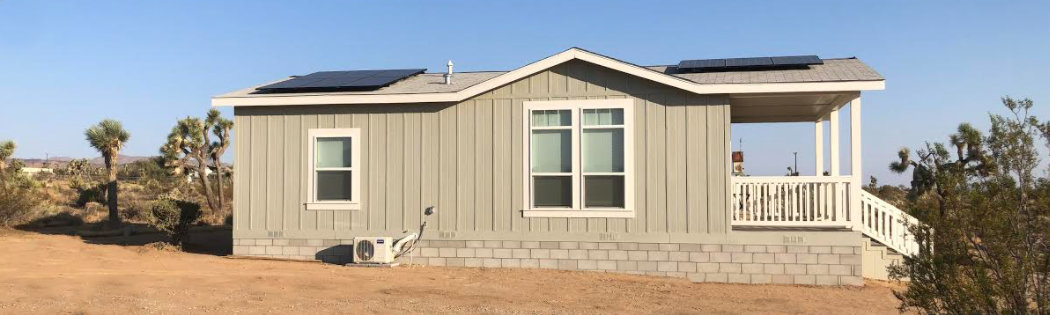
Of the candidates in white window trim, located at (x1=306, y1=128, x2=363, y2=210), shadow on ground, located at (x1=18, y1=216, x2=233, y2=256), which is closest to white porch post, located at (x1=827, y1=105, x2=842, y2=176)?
white window trim, located at (x1=306, y1=128, x2=363, y2=210)

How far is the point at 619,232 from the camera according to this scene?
11.5 m

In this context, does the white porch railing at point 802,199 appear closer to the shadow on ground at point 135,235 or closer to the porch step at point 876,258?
the porch step at point 876,258

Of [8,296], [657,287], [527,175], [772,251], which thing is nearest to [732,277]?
[772,251]

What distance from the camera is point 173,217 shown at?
13680 millimetres

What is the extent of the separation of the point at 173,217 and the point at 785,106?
10855 millimetres

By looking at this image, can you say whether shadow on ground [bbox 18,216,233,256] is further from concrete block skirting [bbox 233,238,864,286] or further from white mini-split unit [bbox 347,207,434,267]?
concrete block skirting [bbox 233,238,864,286]

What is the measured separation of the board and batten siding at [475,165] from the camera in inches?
446

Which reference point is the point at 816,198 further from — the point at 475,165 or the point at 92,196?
the point at 92,196

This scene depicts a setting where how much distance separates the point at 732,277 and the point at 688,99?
2.66 meters

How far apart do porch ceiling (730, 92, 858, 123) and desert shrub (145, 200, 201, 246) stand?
9.71m

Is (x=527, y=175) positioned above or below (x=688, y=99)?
below

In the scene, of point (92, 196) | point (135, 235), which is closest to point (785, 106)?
point (135, 235)

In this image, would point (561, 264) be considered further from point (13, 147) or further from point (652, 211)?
point (13, 147)

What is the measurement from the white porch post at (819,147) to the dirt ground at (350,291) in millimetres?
3074
